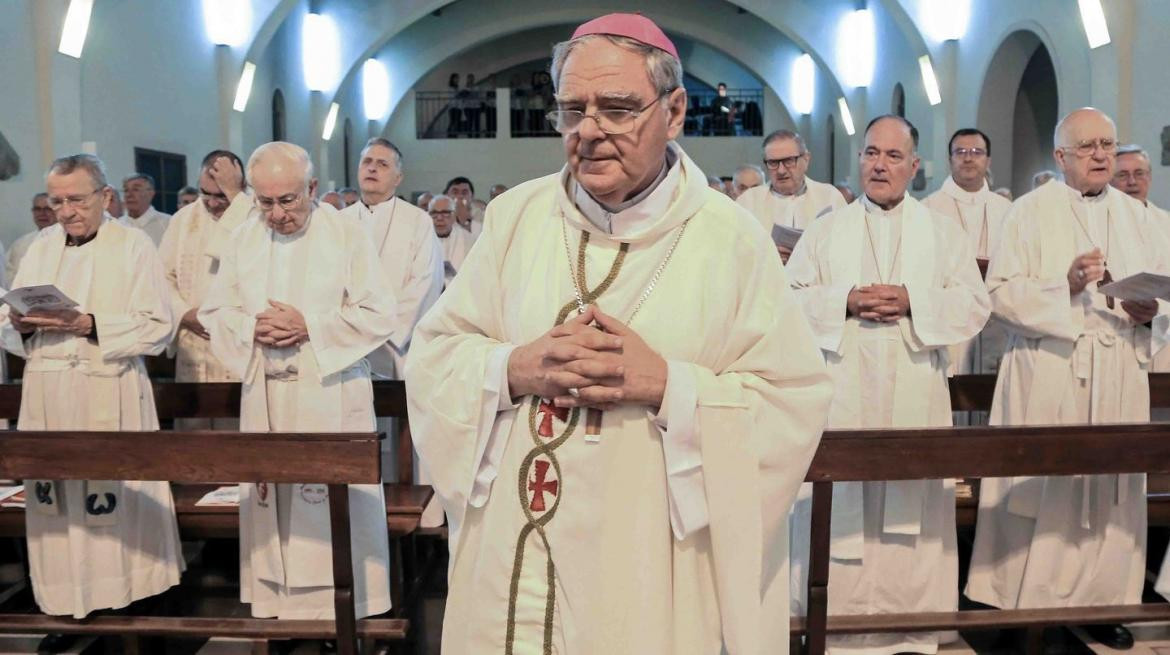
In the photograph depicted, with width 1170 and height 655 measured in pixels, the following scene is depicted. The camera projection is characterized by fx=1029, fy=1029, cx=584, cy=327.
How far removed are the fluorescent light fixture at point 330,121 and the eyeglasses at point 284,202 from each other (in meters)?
17.6

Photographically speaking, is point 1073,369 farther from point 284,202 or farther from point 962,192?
point 284,202

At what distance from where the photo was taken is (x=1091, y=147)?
4562mm

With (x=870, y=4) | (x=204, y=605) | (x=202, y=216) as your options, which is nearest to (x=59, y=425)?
(x=204, y=605)

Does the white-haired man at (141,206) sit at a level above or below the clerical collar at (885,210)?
above

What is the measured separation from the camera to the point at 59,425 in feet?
14.8

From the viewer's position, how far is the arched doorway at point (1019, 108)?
47.3 feet

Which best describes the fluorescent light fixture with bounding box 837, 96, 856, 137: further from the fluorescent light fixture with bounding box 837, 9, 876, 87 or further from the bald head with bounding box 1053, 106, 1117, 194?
the bald head with bounding box 1053, 106, 1117, 194

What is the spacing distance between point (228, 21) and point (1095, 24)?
1192cm

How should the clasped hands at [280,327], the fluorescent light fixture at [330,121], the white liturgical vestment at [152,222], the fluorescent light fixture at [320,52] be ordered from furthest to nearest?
1. the fluorescent light fixture at [330,121]
2. the fluorescent light fixture at [320,52]
3. the white liturgical vestment at [152,222]
4. the clasped hands at [280,327]

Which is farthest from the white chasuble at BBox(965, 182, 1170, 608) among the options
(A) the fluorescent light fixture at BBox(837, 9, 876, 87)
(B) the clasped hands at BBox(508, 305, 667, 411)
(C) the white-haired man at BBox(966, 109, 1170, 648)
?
(A) the fluorescent light fixture at BBox(837, 9, 876, 87)

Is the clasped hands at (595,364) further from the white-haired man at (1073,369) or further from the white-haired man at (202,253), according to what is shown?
the white-haired man at (202,253)

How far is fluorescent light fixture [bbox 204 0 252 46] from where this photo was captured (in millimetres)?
15328

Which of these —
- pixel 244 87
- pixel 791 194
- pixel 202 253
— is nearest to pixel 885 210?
pixel 791 194

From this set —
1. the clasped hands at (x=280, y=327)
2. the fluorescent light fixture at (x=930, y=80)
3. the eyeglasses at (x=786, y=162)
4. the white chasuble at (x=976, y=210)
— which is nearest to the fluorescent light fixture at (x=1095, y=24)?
the white chasuble at (x=976, y=210)
